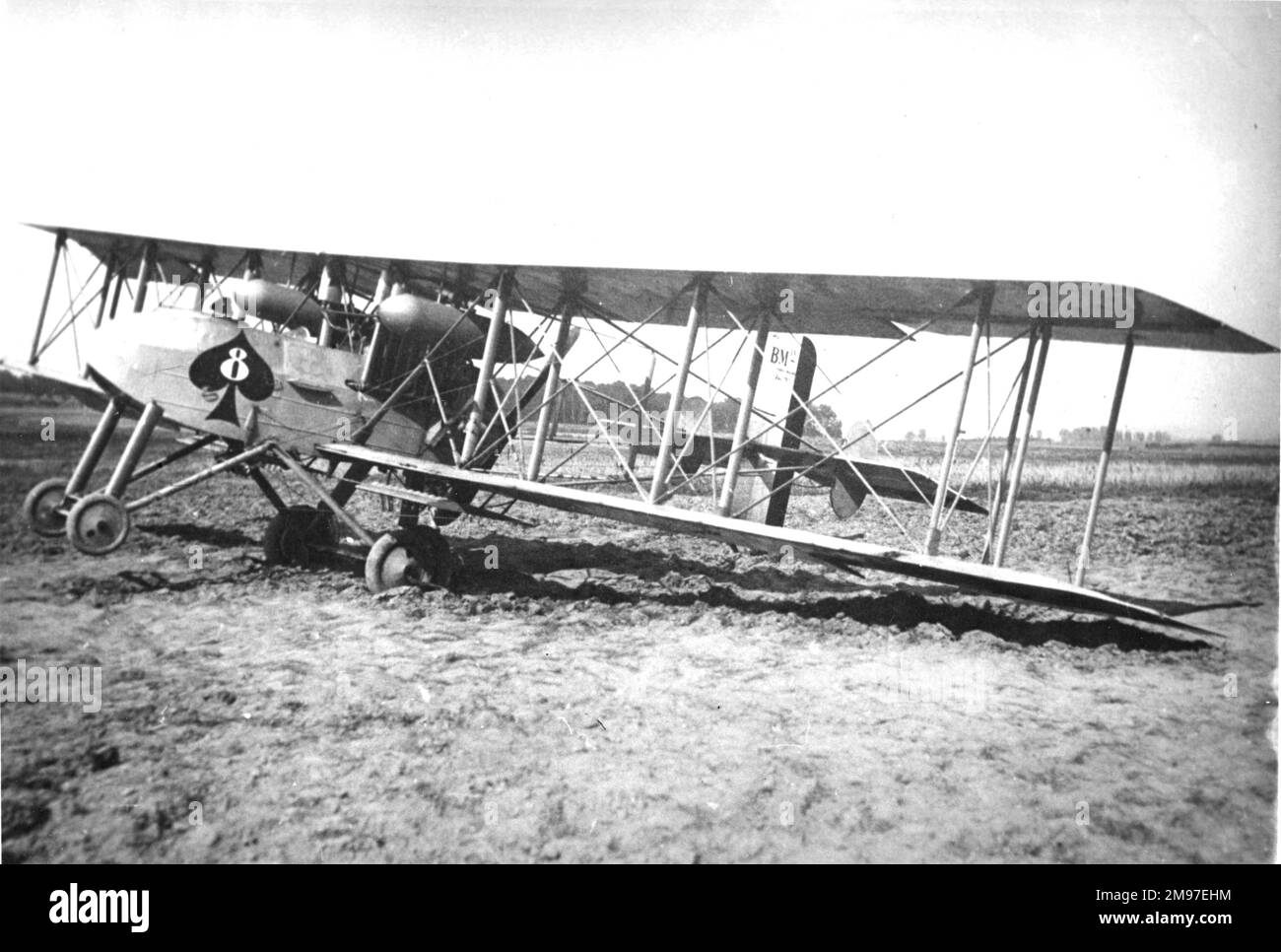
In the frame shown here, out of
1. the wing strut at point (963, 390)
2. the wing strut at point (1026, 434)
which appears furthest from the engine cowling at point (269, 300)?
the wing strut at point (1026, 434)

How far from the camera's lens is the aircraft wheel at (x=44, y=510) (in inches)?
233

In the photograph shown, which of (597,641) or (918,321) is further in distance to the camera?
(918,321)

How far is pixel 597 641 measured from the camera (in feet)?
15.8

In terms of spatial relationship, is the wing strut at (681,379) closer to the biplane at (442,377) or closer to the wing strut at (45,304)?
the biplane at (442,377)

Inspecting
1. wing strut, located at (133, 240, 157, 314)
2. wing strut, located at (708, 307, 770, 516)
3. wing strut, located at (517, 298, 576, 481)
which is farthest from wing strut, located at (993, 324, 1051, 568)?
wing strut, located at (133, 240, 157, 314)

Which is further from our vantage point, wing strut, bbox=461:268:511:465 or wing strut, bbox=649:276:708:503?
wing strut, bbox=461:268:511:465

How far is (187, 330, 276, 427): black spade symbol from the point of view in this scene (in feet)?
18.1

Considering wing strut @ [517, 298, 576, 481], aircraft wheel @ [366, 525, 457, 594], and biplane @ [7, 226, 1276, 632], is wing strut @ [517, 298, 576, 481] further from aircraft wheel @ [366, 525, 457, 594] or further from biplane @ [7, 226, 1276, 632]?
aircraft wheel @ [366, 525, 457, 594]

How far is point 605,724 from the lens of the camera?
135 inches

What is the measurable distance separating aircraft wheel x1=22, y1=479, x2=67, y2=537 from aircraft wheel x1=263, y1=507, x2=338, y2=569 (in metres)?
1.72

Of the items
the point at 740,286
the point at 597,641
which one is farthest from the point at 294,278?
the point at 597,641
